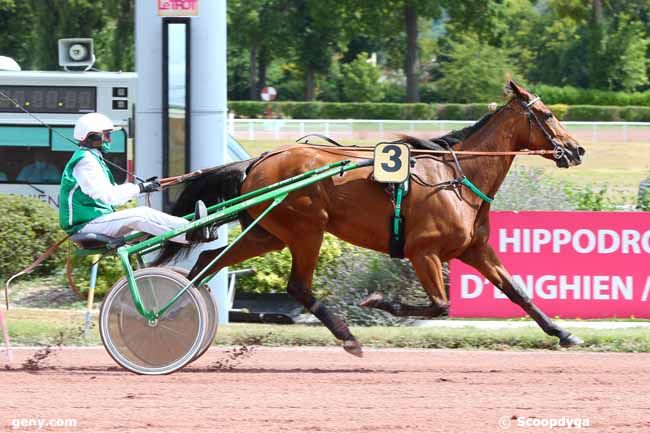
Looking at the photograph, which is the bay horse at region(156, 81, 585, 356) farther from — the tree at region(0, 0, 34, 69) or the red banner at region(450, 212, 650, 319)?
the tree at region(0, 0, 34, 69)

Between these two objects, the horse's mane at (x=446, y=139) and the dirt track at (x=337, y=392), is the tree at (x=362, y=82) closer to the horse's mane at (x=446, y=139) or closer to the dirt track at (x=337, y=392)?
the horse's mane at (x=446, y=139)

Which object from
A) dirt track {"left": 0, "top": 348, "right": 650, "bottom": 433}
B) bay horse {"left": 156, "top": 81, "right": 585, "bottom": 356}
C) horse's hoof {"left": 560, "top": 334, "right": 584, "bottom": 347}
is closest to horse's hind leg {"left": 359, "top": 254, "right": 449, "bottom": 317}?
bay horse {"left": 156, "top": 81, "right": 585, "bottom": 356}

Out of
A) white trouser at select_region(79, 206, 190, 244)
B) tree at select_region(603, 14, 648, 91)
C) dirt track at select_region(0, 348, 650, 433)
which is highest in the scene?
tree at select_region(603, 14, 648, 91)

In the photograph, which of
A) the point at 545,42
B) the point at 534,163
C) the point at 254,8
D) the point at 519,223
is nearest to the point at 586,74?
the point at 545,42

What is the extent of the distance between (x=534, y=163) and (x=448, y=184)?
15.7m

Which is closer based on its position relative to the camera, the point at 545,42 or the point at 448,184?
the point at 448,184

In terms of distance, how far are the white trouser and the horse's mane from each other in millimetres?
1936

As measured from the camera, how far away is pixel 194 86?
32.0 feet

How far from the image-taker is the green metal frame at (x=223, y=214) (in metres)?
7.21

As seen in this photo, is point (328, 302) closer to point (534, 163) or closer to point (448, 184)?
point (448, 184)

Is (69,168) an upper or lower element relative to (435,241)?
upper

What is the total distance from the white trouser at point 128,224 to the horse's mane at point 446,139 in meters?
1.94

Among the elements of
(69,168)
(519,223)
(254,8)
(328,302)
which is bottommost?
(328,302)

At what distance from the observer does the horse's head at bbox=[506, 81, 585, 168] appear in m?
8.16
